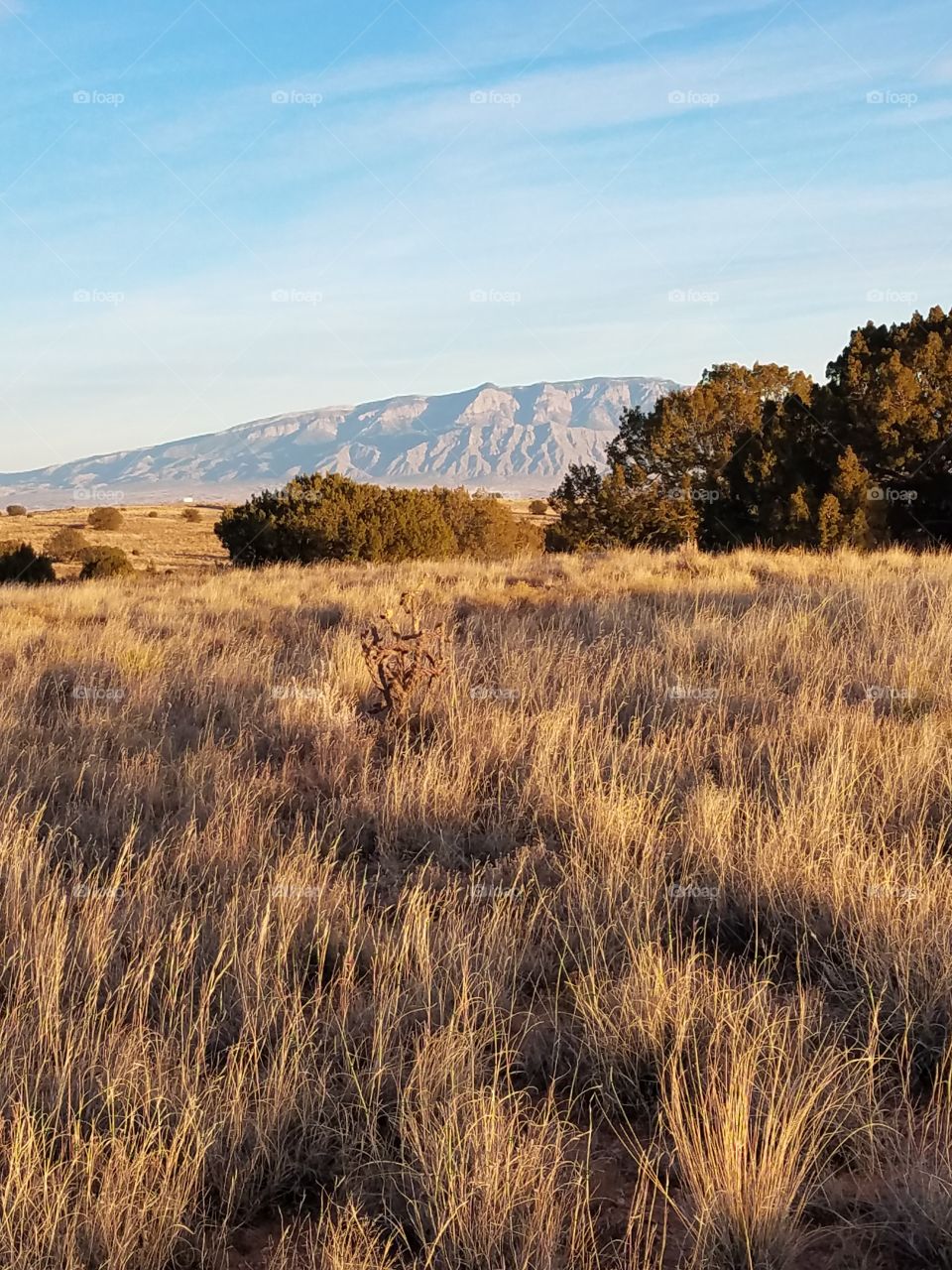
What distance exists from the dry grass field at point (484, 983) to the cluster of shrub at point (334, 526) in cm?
1850

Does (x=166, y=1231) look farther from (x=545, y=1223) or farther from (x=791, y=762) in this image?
(x=791, y=762)

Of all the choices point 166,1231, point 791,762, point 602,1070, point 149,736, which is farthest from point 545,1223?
point 149,736

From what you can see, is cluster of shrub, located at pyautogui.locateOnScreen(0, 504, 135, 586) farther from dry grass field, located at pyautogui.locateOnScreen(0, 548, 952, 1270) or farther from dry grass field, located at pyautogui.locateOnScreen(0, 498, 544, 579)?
dry grass field, located at pyautogui.locateOnScreen(0, 548, 952, 1270)

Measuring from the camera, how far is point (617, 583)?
38.7 feet

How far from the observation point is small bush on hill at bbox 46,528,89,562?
34281 mm

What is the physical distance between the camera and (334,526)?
2397cm

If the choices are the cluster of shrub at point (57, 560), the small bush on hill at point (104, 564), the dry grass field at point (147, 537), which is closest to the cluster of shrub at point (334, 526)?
the small bush on hill at point (104, 564)

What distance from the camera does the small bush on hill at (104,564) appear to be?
26812mm

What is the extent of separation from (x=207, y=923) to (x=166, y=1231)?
49.8 inches

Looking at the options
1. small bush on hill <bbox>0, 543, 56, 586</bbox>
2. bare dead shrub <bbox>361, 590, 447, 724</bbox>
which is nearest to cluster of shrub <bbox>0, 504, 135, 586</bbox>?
small bush on hill <bbox>0, 543, 56, 586</bbox>

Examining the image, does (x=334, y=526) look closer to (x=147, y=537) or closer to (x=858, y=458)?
(x=858, y=458)

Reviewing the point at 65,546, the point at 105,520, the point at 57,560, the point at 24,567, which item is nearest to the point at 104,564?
the point at 24,567

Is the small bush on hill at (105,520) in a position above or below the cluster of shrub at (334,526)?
above

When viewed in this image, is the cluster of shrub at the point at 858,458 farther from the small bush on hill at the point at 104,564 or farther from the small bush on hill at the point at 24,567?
the small bush on hill at the point at 24,567
